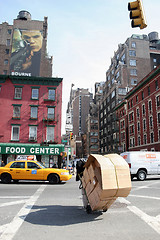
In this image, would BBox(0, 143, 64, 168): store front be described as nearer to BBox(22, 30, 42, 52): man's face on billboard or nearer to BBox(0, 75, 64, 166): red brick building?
BBox(0, 75, 64, 166): red brick building

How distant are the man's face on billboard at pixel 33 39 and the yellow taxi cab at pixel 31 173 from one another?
3836 cm

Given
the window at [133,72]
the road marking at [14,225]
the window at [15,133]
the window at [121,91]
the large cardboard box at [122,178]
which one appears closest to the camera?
the road marking at [14,225]

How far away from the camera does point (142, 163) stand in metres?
17.0

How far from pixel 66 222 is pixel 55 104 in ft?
88.5

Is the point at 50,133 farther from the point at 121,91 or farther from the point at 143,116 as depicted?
the point at 121,91

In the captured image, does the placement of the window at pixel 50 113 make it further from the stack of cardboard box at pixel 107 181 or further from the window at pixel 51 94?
the stack of cardboard box at pixel 107 181

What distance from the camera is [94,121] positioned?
94625 mm

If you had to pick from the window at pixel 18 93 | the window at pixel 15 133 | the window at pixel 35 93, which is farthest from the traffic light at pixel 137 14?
the window at pixel 18 93

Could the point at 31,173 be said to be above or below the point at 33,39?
below

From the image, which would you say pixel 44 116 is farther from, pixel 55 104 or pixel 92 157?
pixel 92 157

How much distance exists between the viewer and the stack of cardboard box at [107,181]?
487 cm

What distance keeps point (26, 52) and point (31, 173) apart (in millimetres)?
38519

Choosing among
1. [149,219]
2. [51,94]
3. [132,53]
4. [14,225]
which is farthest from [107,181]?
[132,53]

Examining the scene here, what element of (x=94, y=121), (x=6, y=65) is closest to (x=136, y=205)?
→ (x=6, y=65)
